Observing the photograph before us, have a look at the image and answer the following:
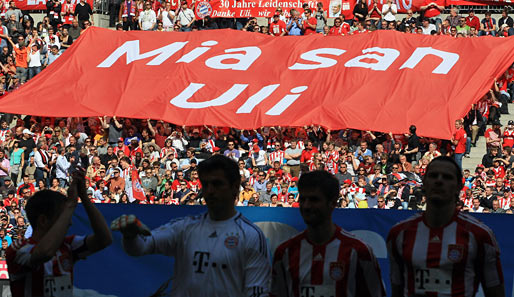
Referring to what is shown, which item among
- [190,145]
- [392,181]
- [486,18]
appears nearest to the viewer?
[392,181]

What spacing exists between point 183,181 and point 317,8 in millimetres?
7728

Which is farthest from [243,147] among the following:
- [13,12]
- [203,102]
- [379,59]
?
[13,12]

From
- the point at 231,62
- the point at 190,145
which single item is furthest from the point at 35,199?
the point at 231,62

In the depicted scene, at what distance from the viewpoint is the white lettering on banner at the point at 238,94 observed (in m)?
A: 23.5

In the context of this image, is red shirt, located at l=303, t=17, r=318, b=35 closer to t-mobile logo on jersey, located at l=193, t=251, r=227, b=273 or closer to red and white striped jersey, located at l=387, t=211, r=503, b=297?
red and white striped jersey, located at l=387, t=211, r=503, b=297

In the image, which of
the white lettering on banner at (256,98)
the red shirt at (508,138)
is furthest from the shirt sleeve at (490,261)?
the white lettering on banner at (256,98)

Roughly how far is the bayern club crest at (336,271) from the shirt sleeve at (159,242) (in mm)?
832

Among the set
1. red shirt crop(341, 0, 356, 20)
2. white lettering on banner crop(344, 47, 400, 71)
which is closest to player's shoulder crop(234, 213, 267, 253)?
white lettering on banner crop(344, 47, 400, 71)

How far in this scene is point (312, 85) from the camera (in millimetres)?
23984

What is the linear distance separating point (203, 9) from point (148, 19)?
5.19 ft

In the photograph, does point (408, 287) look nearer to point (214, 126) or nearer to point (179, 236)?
point (179, 236)

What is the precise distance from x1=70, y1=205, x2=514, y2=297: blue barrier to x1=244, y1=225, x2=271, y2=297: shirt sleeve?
5.91 feet

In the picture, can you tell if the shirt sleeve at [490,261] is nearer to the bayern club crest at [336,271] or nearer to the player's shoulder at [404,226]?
the player's shoulder at [404,226]

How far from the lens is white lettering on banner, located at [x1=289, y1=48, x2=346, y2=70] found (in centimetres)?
2434
